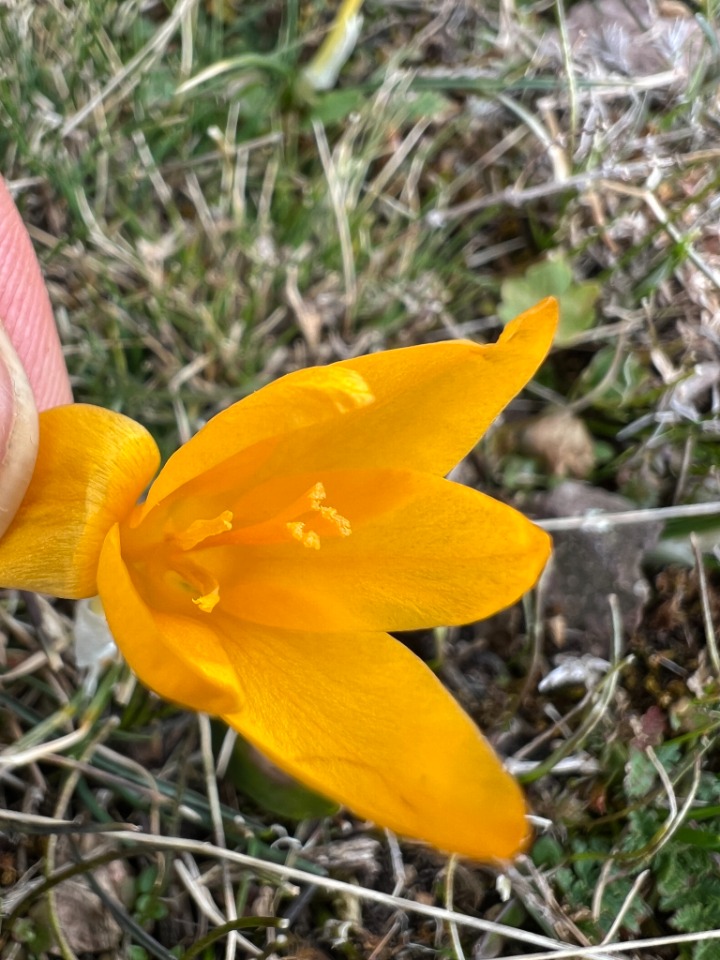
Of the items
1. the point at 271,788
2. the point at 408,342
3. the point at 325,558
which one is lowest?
the point at 271,788

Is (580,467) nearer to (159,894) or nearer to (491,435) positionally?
(491,435)

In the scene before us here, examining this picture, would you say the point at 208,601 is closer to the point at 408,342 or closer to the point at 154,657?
the point at 154,657

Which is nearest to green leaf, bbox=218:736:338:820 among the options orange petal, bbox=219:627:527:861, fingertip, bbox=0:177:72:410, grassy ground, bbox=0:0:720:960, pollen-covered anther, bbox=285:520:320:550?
grassy ground, bbox=0:0:720:960

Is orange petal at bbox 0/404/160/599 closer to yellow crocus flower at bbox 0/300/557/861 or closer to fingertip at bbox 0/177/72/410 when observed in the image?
yellow crocus flower at bbox 0/300/557/861

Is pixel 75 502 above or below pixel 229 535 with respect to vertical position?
above

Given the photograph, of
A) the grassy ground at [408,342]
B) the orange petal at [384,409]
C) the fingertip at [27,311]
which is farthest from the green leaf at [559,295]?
the fingertip at [27,311]

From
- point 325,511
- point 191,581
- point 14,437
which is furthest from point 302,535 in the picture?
point 14,437
